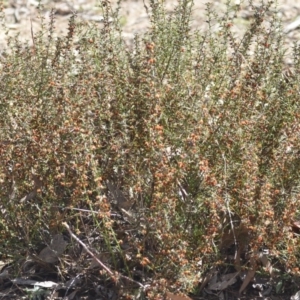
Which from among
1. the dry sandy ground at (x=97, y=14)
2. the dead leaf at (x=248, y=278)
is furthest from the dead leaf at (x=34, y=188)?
the dry sandy ground at (x=97, y=14)

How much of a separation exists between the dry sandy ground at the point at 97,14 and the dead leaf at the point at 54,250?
3.81 metres

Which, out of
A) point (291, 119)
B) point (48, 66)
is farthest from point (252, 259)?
point (48, 66)

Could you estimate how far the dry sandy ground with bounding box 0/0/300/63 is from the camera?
7254mm

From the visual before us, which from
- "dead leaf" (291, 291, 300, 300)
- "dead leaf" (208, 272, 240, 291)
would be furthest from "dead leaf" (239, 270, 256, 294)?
"dead leaf" (291, 291, 300, 300)

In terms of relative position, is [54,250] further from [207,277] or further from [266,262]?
[266,262]

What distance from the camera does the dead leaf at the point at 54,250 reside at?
11.6 ft

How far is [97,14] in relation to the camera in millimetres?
7504

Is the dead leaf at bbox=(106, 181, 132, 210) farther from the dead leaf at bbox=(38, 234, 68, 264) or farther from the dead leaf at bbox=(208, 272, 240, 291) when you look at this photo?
the dead leaf at bbox=(208, 272, 240, 291)

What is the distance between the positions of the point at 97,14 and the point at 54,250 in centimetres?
437

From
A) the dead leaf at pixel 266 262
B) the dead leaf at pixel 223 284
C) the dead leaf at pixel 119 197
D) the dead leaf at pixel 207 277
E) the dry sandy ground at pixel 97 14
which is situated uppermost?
the dry sandy ground at pixel 97 14

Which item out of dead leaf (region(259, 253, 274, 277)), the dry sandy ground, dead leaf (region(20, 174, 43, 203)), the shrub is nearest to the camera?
the shrub

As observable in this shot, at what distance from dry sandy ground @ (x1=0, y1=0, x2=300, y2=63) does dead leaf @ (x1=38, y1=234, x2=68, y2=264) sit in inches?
150

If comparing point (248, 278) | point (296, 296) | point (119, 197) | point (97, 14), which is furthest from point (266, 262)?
point (97, 14)

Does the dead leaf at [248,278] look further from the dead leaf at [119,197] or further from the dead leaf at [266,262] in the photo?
the dead leaf at [119,197]
